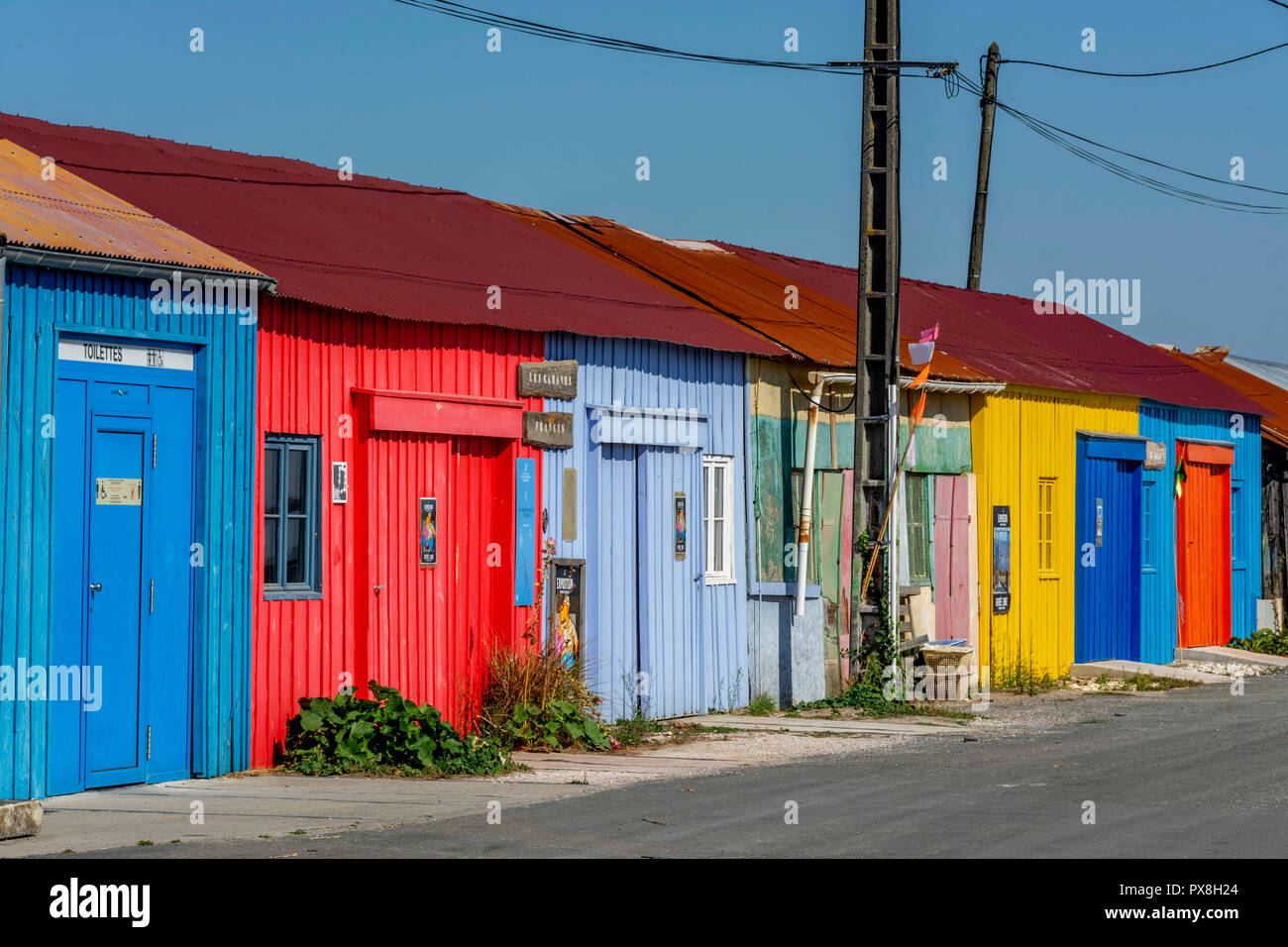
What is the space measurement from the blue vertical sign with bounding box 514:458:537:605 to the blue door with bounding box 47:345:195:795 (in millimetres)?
3284

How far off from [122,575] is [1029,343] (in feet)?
57.7

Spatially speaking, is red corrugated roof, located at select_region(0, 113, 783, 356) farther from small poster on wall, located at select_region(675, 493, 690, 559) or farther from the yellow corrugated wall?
the yellow corrugated wall

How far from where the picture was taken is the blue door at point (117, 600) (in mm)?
11375

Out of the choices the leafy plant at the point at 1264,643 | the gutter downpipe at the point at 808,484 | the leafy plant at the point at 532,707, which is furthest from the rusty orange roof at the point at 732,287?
the leafy plant at the point at 1264,643

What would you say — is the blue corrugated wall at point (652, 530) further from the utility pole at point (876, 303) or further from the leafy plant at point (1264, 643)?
the leafy plant at point (1264, 643)

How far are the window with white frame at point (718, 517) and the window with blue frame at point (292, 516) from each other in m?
5.28

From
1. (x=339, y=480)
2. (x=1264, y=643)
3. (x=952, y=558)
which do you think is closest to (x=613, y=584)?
(x=339, y=480)

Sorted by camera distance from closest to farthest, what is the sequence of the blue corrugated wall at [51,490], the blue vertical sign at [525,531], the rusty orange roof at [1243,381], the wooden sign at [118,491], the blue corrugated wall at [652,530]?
the blue corrugated wall at [51,490], the wooden sign at [118,491], the blue vertical sign at [525,531], the blue corrugated wall at [652,530], the rusty orange roof at [1243,381]

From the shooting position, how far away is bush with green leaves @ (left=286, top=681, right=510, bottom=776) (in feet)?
41.0

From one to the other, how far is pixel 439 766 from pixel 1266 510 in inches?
886

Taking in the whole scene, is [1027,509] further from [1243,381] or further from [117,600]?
[1243,381]

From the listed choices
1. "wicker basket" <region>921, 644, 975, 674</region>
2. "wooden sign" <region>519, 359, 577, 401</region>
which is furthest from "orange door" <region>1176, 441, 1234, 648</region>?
"wooden sign" <region>519, 359, 577, 401</region>
